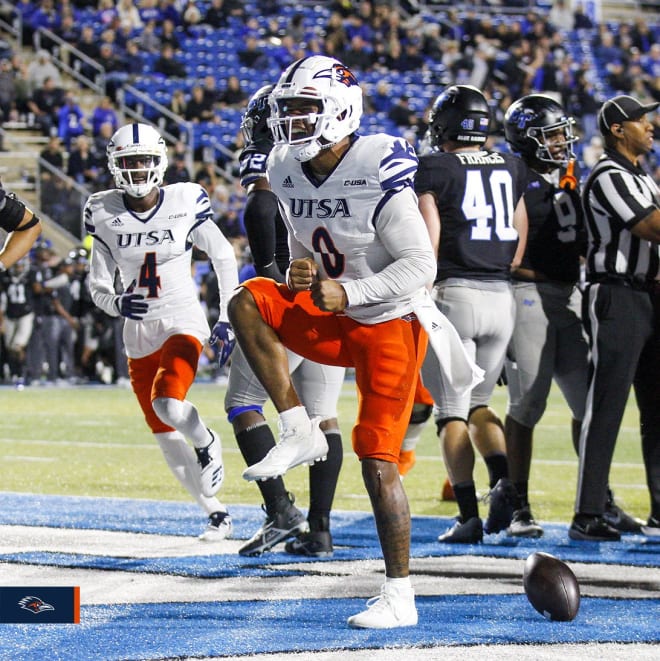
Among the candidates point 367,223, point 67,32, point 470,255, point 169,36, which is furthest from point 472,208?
point 169,36

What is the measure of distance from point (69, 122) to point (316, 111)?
635 inches

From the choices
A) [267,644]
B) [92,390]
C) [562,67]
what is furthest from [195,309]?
[562,67]

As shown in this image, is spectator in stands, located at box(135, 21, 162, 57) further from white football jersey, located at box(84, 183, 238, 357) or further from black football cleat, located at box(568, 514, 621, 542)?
black football cleat, located at box(568, 514, 621, 542)

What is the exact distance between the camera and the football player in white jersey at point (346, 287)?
13.7 feet

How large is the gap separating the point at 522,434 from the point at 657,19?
2513cm

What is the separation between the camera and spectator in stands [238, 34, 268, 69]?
23.4 m

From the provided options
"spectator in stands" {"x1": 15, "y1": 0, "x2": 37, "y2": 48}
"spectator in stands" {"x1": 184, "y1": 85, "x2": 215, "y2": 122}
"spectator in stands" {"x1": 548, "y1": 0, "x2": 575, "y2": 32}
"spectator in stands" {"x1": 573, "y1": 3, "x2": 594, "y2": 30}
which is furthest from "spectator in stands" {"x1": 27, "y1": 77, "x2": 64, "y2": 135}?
"spectator in stands" {"x1": 573, "y1": 3, "x2": 594, "y2": 30}

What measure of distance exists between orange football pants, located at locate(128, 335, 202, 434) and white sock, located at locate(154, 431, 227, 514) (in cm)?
5

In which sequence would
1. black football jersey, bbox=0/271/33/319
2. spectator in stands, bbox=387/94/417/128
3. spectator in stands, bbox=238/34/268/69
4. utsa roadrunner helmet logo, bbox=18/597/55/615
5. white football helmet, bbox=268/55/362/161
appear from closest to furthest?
utsa roadrunner helmet logo, bbox=18/597/55/615, white football helmet, bbox=268/55/362/161, black football jersey, bbox=0/271/33/319, spectator in stands, bbox=387/94/417/128, spectator in stands, bbox=238/34/268/69

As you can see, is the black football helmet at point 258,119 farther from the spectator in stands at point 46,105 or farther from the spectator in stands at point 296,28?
the spectator in stands at point 296,28

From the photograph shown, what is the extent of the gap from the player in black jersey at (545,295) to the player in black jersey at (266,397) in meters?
1.08

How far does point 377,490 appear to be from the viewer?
4.15 metres

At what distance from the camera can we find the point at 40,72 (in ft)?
67.7

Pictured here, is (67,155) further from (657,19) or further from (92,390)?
(657,19)
